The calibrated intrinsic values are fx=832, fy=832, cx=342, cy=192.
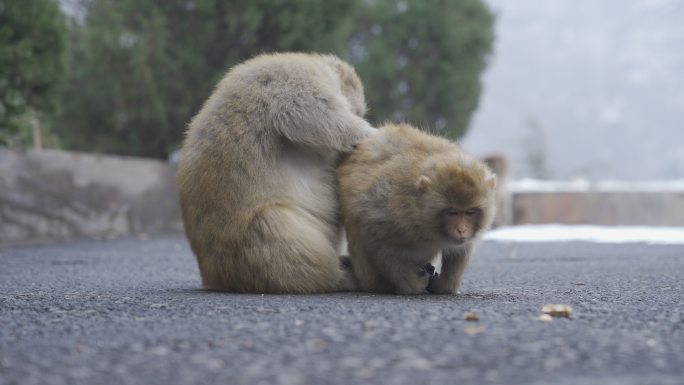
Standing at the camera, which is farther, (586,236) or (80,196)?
(586,236)

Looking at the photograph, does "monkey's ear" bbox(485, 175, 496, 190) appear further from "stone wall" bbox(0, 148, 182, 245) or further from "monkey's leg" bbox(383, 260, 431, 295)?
"stone wall" bbox(0, 148, 182, 245)

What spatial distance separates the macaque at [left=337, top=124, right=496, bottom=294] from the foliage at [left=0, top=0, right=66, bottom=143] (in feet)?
21.1

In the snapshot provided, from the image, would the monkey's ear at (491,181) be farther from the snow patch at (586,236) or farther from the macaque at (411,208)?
the snow patch at (586,236)

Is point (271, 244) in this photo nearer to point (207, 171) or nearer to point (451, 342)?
point (207, 171)

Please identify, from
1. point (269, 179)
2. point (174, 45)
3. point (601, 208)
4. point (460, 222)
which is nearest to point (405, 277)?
point (460, 222)

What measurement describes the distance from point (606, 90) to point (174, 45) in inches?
1035

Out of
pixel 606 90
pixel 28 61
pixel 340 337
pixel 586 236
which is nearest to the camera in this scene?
pixel 340 337

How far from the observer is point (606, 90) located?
35469 mm

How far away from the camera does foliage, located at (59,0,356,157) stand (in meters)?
12.9

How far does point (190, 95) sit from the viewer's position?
1330cm

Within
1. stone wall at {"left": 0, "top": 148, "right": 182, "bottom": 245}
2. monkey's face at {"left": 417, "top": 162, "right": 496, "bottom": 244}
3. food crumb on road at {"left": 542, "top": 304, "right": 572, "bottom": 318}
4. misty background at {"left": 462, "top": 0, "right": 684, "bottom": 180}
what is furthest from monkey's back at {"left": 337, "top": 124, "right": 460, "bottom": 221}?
misty background at {"left": 462, "top": 0, "right": 684, "bottom": 180}

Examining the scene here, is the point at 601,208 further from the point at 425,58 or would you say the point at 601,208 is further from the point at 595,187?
the point at 425,58

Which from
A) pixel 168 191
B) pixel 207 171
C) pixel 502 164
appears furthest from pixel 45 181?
pixel 502 164

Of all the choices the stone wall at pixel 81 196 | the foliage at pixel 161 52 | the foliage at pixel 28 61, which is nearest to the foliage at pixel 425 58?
the foliage at pixel 161 52
